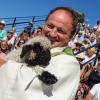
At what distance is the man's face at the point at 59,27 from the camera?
2613mm

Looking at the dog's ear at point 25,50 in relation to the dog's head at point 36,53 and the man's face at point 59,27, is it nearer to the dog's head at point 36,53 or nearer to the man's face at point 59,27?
the dog's head at point 36,53

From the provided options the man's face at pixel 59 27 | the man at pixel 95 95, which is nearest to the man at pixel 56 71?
the man's face at pixel 59 27

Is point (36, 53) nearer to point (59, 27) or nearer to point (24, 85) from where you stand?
point (24, 85)

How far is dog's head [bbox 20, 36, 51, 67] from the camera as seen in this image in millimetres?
2365

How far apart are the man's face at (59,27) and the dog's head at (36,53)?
0.18 metres

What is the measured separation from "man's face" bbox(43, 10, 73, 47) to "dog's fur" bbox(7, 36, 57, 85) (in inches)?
6.3

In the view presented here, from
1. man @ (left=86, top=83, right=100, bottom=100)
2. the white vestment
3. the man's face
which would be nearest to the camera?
the white vestment

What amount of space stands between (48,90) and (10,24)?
577 inches

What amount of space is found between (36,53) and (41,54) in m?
0.03

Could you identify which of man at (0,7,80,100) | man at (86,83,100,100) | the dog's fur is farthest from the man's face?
man at (86,83,100,100)

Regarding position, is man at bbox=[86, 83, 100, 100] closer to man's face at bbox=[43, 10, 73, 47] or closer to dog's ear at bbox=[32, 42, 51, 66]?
man's face at bbox=[43, 10, 73, 47]

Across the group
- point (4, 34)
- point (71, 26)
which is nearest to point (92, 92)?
point (71, 26)

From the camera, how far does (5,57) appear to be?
2.46 meters

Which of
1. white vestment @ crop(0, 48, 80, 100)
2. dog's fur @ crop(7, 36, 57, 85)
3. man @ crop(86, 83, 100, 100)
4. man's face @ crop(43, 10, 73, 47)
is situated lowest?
white vestment @ crop(0, 48, 80, 100)
